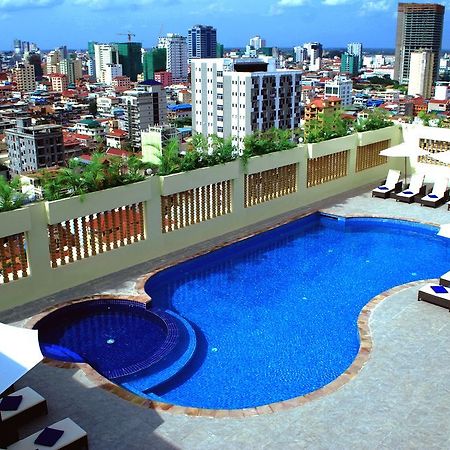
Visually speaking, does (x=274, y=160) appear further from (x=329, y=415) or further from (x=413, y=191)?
(x=329, y=415)

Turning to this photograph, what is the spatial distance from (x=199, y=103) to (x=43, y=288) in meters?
78.7

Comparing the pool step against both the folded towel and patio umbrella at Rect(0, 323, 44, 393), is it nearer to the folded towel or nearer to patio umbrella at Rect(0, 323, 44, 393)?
patio umbrella at Rect(0, 323, 44, 393)

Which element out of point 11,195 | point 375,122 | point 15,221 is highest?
point 375,122

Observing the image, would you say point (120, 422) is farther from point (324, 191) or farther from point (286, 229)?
point (324, 191)

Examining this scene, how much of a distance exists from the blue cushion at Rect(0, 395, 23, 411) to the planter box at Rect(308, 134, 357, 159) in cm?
1167

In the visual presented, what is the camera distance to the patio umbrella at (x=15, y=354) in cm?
536

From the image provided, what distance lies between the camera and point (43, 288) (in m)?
10.5

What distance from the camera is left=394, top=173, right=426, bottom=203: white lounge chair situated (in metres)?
16.6

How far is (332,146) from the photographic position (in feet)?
55.6

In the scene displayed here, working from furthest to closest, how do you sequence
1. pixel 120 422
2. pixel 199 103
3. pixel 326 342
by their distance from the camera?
pixel 199 103 < pixel 326 342 < pixel 120 422

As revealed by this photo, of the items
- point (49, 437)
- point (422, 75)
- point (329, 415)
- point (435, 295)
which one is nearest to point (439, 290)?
point (435, 295)

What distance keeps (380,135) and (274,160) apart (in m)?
5.79

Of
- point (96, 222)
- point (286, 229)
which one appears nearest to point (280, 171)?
point (286, 229)

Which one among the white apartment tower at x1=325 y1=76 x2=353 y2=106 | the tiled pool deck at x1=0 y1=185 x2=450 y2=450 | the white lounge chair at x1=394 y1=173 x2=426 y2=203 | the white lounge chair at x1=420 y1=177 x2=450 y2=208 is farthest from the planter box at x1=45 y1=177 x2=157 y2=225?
the white apartment tower at x1=325 y1=76 x2=353 y2=106
